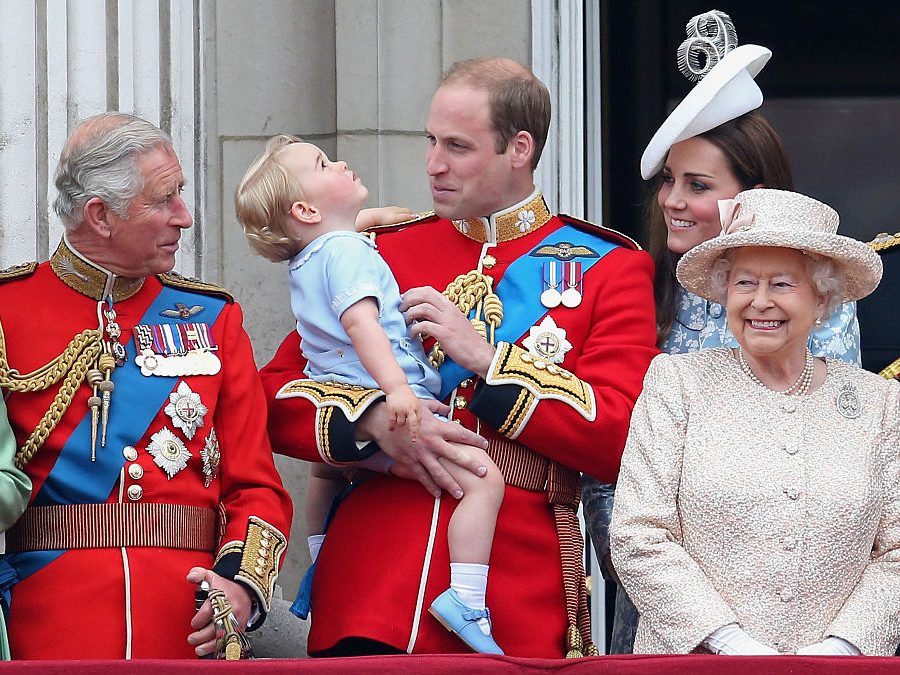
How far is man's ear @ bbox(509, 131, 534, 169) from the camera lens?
143 inches

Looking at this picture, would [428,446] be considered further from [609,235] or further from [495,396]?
[609,235]

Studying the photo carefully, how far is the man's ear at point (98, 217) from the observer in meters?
3.44

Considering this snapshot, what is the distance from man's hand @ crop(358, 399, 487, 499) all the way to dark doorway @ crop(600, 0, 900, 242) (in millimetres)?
2102

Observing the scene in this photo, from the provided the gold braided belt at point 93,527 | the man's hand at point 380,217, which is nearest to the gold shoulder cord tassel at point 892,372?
the man's hand at point 380,217

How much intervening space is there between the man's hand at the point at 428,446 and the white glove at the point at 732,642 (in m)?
0.60

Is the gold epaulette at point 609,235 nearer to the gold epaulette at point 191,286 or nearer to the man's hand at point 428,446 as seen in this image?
the man's hand at point 428,446

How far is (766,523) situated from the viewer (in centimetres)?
311

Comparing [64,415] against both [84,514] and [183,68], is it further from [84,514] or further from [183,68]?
[183,68]

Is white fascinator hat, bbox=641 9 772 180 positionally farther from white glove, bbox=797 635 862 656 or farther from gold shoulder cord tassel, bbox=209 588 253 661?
gold shoulder cord tassel, bbox=209 588 253 661

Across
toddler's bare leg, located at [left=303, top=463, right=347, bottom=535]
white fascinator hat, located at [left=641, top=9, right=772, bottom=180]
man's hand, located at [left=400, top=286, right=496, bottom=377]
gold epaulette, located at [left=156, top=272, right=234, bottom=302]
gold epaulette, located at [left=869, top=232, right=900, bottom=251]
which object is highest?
white fascinator hat, located at [left=641, top=9, right=772, bottom=180]

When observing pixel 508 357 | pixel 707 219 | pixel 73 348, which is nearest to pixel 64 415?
pixel 73 348

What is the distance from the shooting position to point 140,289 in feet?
11.8

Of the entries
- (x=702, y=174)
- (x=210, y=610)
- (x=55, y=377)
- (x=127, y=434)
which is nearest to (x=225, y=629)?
(x=210, y=610)

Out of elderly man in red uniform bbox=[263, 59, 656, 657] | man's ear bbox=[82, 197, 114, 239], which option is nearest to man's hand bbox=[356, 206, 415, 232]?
elderly man in red uniform bbox=[263, 59, 656, 657]
